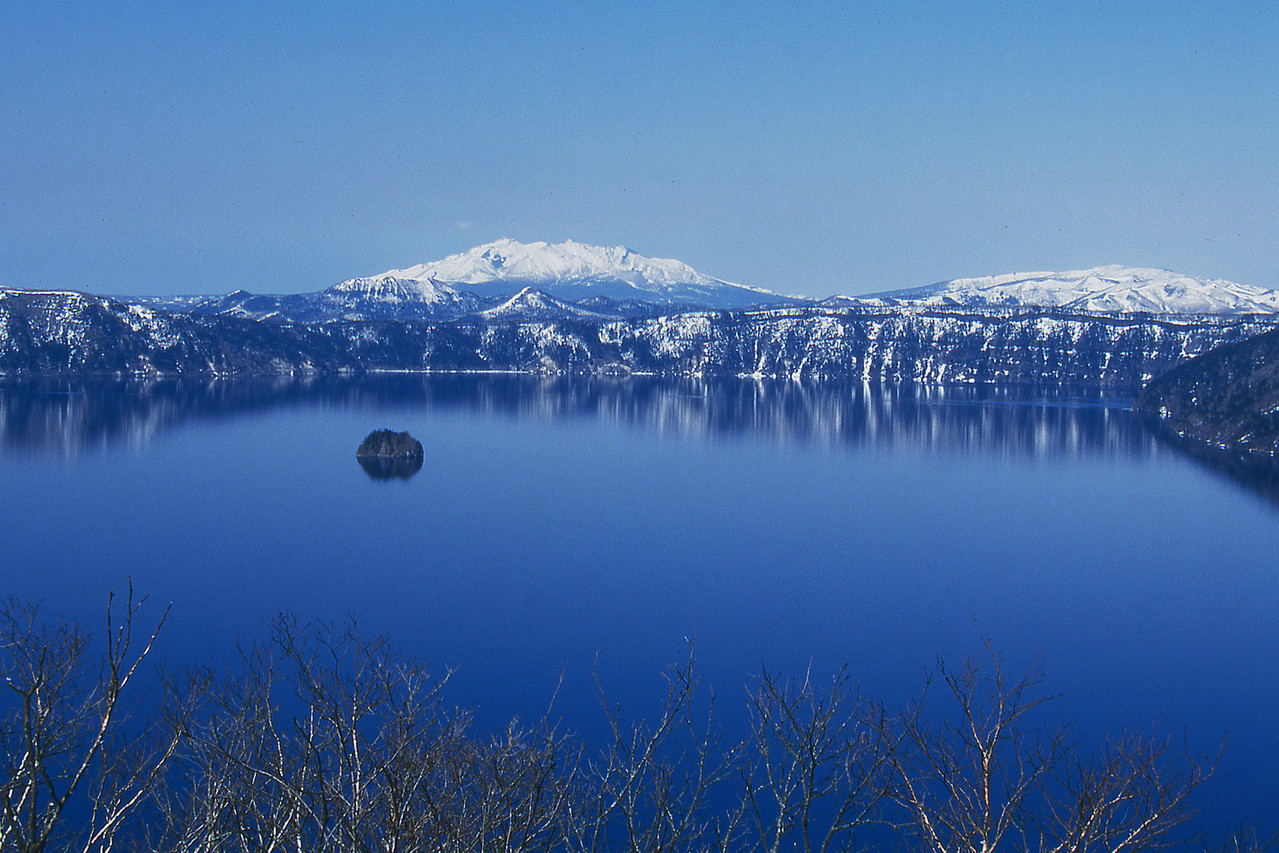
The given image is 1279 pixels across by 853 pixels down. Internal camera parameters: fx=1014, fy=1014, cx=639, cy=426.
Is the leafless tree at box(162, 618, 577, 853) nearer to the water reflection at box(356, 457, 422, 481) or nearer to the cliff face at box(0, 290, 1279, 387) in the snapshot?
the water reflection at box(356, 457, 422, 481)

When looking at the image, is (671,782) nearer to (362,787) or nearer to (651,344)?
(362,787)

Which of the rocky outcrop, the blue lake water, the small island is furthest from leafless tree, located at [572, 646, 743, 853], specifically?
the rocky outcrop

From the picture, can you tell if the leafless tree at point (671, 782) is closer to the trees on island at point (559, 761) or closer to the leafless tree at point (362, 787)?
the trees on island at point (559, 761)

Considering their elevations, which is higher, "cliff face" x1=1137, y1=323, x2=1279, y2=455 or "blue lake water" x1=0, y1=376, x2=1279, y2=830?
A: "cliff face" x1=1137, y1=323, x2=1279, y2=455

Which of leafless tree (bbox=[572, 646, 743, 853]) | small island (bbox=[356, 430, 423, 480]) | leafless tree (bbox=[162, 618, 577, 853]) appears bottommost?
leafless tree (bbox=[572, 646, 743, 853])

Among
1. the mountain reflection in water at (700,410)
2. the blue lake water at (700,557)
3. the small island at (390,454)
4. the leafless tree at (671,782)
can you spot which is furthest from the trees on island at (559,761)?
the mountain reflection in water at (700,410)

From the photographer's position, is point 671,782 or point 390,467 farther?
point 390,467

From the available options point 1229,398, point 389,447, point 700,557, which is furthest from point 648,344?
point 700,557
